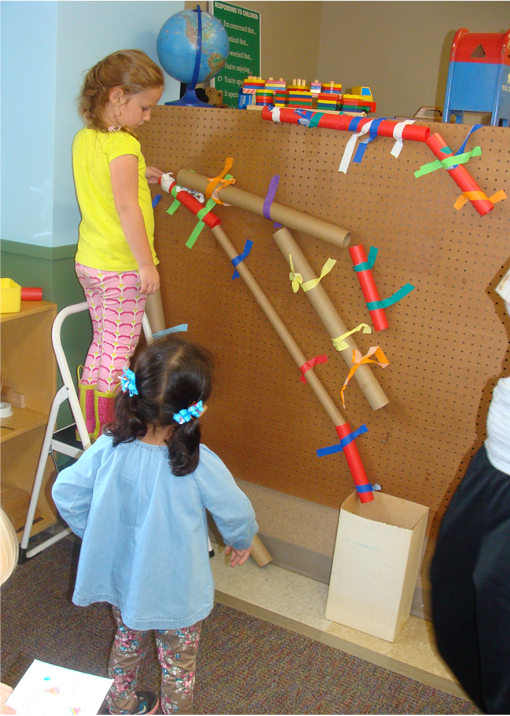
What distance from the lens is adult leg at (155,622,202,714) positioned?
1.47 m

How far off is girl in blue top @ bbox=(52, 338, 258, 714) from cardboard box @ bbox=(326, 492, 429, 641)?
0.58 m

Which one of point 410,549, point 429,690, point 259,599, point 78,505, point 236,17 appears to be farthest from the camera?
point 236,17

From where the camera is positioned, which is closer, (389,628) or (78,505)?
(78,505)

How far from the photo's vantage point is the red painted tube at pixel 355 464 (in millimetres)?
2166

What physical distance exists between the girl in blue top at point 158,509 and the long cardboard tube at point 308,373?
30.3 inches

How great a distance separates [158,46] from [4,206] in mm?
818

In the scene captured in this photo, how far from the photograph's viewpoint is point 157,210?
95.6 inches

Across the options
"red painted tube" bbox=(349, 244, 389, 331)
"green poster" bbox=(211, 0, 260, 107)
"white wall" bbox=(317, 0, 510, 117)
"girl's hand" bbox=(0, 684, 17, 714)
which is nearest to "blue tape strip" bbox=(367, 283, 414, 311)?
"red painted tube" bbox=(349, 244, 389, 331)

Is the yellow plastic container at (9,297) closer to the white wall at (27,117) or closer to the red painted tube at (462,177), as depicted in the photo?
the white wall at (27,117)

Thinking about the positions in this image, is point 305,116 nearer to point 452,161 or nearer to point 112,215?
point 452,161

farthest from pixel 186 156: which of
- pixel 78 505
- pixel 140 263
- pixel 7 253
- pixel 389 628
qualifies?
pixel 389 628

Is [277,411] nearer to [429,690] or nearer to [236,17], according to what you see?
[429,690]

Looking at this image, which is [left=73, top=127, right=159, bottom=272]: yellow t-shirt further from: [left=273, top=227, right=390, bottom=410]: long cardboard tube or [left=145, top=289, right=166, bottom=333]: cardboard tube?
[left=273, top=227, right=390, bottom=410]: long cardboard tube

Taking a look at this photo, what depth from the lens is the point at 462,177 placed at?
183 centimetres
